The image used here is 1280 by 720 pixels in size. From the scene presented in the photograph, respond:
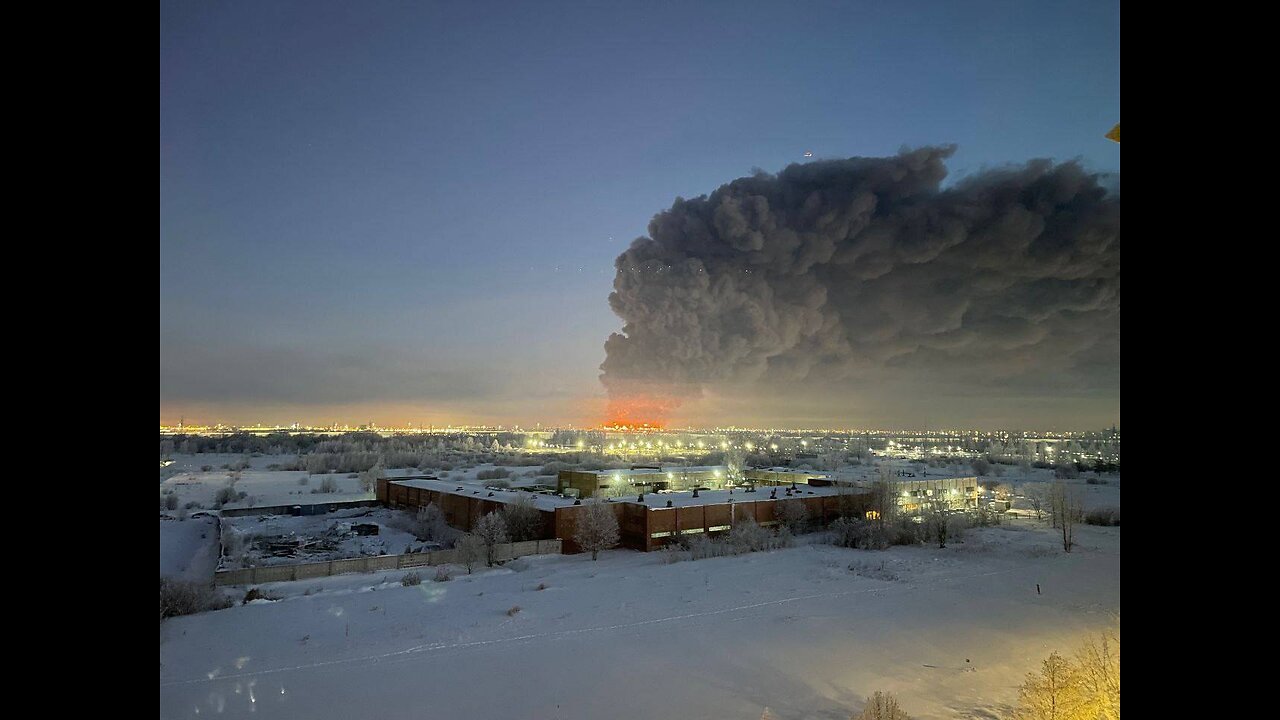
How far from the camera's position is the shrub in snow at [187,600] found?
20.2 m

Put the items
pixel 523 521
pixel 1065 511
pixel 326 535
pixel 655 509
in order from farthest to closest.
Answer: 1. pixel 326 535
2. pixel 1065 511
3. pixel 523 521
4. pixel 655 509

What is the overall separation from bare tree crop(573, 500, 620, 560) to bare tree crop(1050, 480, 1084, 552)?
20340mm

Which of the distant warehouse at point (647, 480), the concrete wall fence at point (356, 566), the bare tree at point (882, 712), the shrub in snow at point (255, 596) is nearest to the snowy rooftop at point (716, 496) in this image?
the distant warehouse at point (647, 480)

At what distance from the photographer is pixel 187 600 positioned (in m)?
20.6

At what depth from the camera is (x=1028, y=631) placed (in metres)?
19.2

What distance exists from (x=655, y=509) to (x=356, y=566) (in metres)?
13.0

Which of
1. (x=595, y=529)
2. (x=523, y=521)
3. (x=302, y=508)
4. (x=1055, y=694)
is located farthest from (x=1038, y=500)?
(x=302, y=508)

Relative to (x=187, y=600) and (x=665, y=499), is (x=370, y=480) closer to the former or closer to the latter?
(x=665, y=499)

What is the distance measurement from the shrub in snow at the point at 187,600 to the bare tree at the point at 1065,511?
110 ft

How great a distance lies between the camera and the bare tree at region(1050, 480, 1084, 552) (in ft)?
106

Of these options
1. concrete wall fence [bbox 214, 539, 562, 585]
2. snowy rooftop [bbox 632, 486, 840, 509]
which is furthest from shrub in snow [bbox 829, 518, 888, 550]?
concrete wall fence [bbox 214, 539, 562, 585]

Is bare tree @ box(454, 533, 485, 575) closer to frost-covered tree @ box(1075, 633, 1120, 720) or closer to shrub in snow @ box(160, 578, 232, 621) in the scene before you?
shrub in snow @ box(160, 578, 232, 621)
